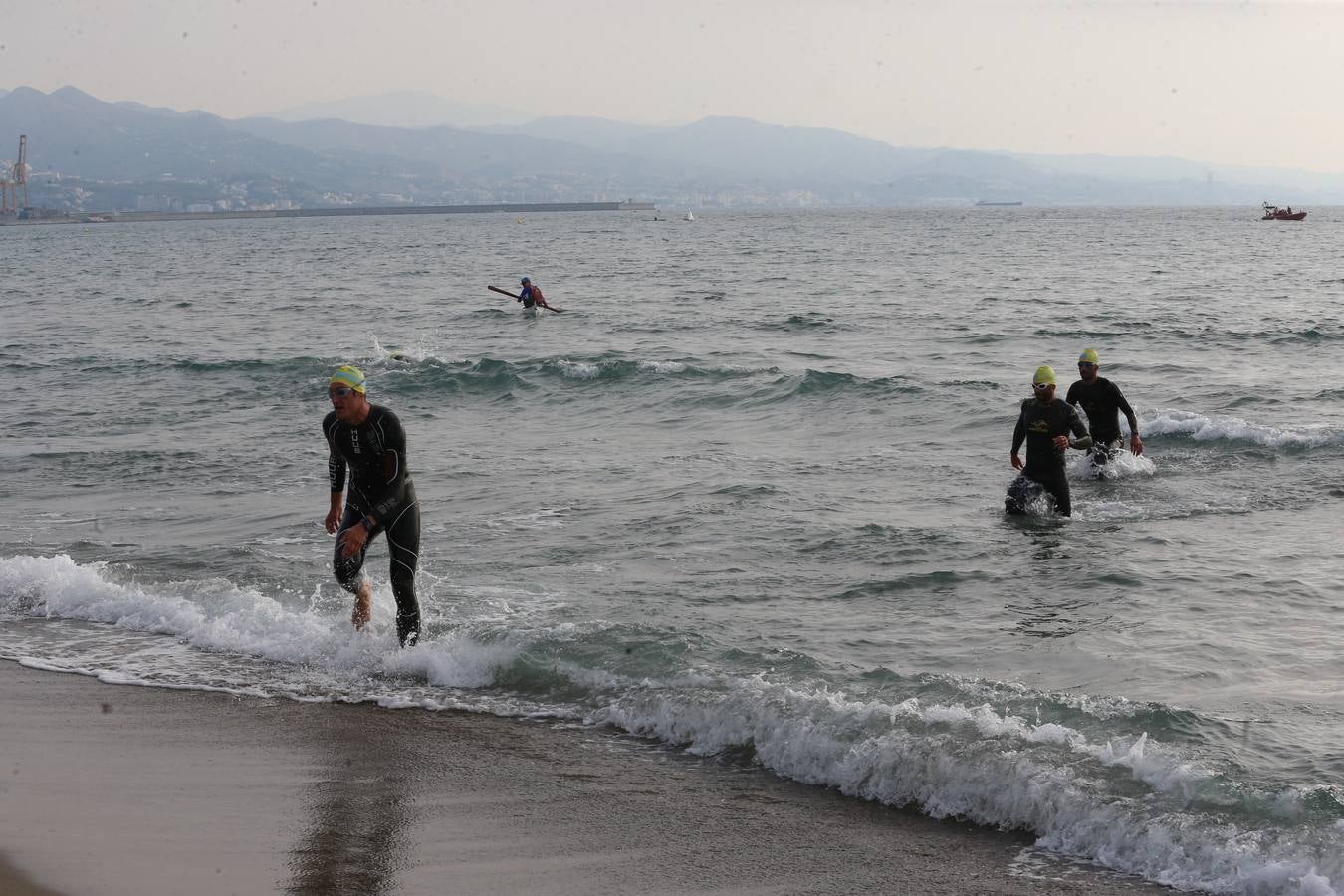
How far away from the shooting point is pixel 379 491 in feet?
26.9

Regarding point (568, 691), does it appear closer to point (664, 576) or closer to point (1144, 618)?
point (664, 576)

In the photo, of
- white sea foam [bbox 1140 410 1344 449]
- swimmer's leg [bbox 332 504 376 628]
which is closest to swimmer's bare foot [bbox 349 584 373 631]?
swimmer's leg [bbox 332 504 376 628]

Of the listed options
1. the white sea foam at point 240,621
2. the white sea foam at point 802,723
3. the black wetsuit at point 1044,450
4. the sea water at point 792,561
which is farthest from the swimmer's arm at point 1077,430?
the white sea foam at point 240,621

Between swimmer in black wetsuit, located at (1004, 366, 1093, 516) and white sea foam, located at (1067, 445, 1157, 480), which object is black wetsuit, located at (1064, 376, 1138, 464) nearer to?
white sea foam, located at (1067, 445, 1157, 480)

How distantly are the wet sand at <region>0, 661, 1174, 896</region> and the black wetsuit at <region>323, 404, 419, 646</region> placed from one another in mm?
1101

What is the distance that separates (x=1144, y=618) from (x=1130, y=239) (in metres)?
80.4

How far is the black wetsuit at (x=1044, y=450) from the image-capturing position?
40.4ft

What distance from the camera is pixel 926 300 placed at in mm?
39250

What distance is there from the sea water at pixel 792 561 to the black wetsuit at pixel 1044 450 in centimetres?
38

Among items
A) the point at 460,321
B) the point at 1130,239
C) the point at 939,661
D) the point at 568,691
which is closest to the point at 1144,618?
the point at 939,661

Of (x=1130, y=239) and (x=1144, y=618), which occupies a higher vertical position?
(x=1130, y=239)

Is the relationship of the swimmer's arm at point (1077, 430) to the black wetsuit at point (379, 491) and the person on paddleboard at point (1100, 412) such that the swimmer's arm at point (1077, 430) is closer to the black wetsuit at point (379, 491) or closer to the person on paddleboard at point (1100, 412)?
the person on paddleboard at point (1100, 412)

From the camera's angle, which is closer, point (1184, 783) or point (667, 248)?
point (1184, 783)

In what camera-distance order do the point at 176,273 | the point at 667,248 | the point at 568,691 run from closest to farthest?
1. the point at 568,691
2. the point at 176,273
3. the point at 667,248
